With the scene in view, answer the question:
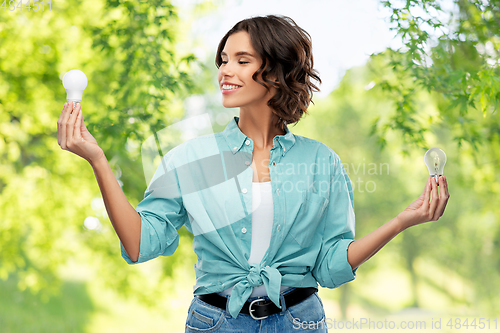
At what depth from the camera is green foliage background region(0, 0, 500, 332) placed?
3.19m

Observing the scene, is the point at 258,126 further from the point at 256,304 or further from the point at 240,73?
the point at 256,304

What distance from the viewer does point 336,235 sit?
4.89 feet

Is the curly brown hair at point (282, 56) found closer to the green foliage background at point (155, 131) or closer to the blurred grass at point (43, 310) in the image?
the green foliage background at point (155, 131)

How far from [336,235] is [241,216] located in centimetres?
35

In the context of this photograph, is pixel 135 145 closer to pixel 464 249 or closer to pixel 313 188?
pixel 313 188

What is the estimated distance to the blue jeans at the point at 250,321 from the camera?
4.37ft

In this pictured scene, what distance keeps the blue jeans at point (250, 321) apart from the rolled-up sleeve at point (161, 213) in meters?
0.22

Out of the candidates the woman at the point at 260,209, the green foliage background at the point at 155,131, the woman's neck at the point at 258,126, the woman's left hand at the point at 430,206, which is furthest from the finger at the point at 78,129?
the green foliage background at the point at 155,131

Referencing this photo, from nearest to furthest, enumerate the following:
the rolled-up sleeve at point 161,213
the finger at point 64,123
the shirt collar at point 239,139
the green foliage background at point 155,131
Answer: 1. the finger at point 64,123
2. the rolled-up sleeve at point 161,213
3. the shirt collar at point 239,139
4. the green foliage background at point 155,131

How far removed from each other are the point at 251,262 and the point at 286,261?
114mm

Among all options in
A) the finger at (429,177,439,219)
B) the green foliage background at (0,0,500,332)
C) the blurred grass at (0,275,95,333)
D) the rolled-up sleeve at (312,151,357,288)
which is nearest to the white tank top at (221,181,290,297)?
the rolled-up sleeve at (312,151,357,288)

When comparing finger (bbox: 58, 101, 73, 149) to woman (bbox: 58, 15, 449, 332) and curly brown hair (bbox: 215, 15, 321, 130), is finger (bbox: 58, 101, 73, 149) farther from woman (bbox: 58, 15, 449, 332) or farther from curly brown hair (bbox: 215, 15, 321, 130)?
curly brown hair (bbox: 215, 15, 321, 130)

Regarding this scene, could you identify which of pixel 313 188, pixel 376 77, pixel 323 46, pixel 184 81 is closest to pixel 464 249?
pixel 323 46

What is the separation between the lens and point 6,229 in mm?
5754
